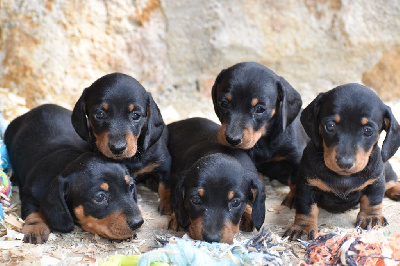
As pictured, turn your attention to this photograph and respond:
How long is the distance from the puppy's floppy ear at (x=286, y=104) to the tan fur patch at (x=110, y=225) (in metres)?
1.79

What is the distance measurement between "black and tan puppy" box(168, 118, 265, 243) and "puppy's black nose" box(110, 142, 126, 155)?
22.0 inches

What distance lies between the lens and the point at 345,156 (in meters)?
4.56

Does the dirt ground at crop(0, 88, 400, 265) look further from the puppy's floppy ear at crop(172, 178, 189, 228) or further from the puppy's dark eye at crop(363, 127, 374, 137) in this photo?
the puppy's dark eye at crop(363, 127, 374, 137)

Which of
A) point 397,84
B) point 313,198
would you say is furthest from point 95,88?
point 397,84

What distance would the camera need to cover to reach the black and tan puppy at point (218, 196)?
4488 mm

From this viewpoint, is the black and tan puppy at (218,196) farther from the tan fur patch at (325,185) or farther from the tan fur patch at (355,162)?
the tan fur patch at (355,162)

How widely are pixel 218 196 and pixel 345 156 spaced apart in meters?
1.01

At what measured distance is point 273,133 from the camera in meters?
5.82

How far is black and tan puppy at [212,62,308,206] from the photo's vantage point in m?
5.32

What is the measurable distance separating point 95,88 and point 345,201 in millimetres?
2450

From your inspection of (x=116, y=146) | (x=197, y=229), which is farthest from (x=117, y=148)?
(x=197, y=229)

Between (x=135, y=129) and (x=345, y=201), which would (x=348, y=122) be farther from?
(x=135, y=129)

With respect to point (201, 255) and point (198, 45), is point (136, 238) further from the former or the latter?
point (198, 45)

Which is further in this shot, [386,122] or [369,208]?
[369,208]
